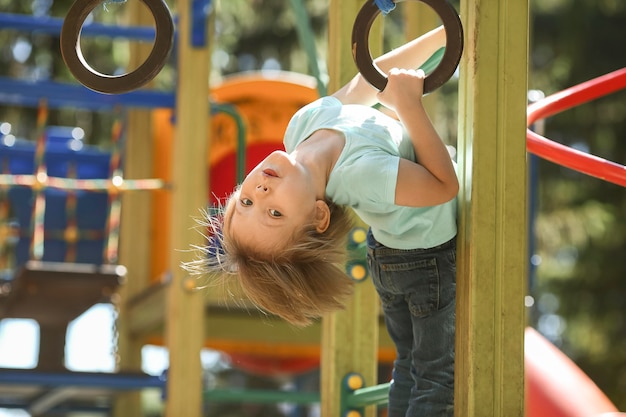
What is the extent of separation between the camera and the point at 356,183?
1902mm

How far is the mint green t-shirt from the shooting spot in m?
1.88

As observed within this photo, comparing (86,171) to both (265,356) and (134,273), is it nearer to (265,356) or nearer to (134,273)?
(134,273)

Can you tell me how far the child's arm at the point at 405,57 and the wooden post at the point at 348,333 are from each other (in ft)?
1.40

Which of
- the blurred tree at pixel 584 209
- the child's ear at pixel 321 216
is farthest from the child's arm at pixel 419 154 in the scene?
the blurred tree at pixel 584 209

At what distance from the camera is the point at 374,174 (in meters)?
1.86

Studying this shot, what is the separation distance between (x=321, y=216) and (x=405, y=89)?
34cm

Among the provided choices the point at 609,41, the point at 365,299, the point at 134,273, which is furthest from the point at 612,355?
the point at 365,299

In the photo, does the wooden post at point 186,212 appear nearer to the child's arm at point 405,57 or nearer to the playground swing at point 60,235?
the playground swing at point 60,235

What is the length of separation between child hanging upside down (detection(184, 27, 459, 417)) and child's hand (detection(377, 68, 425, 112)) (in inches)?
0.6

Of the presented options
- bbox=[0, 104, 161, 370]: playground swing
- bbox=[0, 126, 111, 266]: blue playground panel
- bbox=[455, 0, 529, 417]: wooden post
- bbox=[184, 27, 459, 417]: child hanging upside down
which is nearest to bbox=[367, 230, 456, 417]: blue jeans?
bbox=[184, 27, 459, 417]: child hanging upside down

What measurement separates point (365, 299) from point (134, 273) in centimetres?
281

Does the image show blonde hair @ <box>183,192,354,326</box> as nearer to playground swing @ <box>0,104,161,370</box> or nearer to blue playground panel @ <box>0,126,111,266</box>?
playground swing @ <box>0,104,161,370</box>

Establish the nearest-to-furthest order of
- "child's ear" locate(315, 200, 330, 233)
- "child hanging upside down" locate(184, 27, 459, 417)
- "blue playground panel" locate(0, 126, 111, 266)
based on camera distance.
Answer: "child hanging upside down" locate(184, 27, 459, 417), "child's ear" locate(315, 200, 330, 233), "blue playground panel" locate(0, 126, 111, 266)

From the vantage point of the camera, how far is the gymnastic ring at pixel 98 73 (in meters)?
1.82
